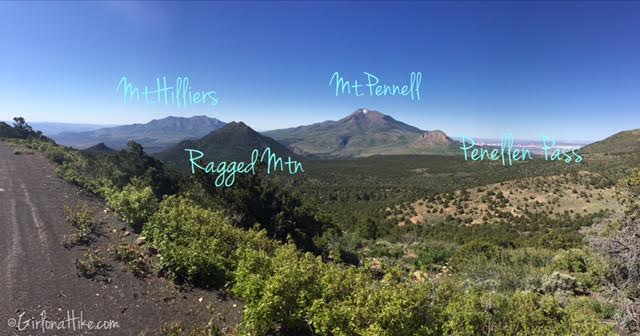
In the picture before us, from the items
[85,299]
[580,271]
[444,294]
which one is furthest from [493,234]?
[85,299]

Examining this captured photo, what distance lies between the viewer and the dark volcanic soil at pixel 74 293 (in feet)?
19.0

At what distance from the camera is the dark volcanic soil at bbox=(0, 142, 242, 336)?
5787mm

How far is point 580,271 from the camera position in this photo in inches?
531

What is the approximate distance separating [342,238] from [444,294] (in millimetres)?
19073

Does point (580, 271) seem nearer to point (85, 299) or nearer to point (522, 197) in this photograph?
point (85, 299)
